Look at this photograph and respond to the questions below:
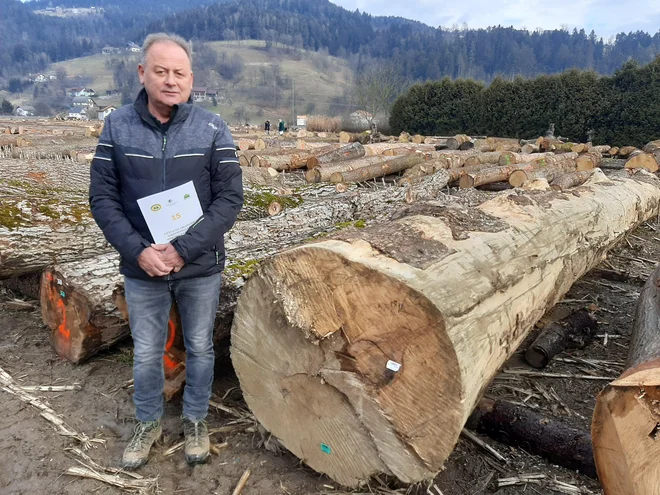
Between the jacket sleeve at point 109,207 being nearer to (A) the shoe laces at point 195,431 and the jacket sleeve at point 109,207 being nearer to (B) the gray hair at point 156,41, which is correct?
(B) the gray hair at point 156,41

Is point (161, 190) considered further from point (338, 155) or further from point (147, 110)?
point (338, 155)

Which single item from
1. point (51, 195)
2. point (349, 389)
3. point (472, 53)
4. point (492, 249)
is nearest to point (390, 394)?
point (349, 389)

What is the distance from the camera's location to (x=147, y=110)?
7.54ft

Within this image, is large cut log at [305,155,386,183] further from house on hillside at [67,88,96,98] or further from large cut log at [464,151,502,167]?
house on hillside at [67,88,96,98]

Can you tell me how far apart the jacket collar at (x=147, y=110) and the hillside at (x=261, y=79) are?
63979mm

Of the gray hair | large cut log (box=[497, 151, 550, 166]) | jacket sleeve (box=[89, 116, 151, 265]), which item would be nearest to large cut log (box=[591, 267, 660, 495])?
jacket sleeve (box=[89, 116, 151, 265])

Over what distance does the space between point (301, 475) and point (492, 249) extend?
62.0 inches

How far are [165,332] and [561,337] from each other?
2.91 meters

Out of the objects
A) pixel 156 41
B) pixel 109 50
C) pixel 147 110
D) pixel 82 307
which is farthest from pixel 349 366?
pixel 109 50

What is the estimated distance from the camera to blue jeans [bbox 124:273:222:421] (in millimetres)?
2414

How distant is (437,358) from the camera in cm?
196

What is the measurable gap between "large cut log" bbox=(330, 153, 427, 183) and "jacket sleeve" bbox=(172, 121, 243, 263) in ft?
21.7

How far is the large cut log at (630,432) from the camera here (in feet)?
5.49

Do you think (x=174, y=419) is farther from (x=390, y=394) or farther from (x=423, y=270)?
(x=423, y=270)
